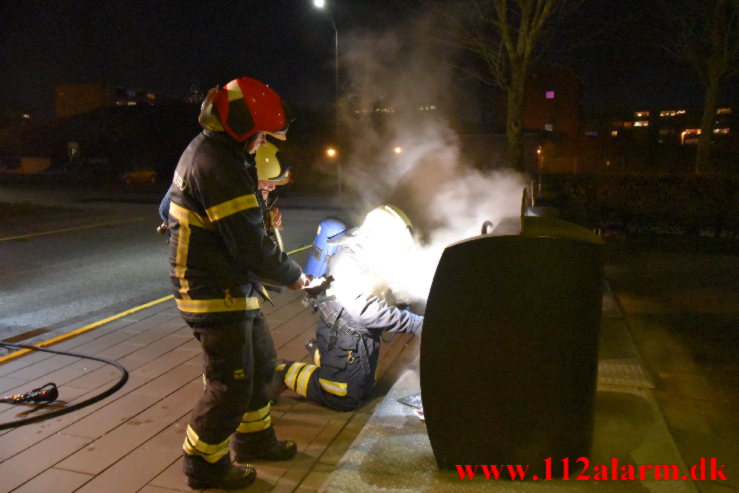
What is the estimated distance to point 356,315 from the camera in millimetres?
3590

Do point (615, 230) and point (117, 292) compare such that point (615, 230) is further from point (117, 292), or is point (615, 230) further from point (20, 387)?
point (20, 387)

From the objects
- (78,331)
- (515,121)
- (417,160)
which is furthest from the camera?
(515,121)

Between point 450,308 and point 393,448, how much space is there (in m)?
1.01

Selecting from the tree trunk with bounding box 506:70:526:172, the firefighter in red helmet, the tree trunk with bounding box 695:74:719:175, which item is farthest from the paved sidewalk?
the tree trunk with bounding box 695:74:719:175

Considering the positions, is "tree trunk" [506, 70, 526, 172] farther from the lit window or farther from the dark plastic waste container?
the lit window

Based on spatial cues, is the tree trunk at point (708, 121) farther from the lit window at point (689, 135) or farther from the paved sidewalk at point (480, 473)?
the lit window at point (689, 135)

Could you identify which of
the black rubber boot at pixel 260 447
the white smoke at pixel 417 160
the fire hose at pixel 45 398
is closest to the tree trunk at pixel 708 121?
the white smoke at pixel 417 160

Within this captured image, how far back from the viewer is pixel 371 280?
370 centimetres

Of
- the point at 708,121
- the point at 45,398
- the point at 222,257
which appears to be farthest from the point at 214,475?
the point at 708,121

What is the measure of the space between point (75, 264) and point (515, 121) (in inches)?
379

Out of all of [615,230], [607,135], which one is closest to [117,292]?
[615,230]

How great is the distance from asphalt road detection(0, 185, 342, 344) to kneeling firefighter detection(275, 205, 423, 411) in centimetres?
328

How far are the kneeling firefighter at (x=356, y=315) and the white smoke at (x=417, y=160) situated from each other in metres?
0.27

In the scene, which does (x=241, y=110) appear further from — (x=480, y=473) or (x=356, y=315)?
(x=480, y=473)
